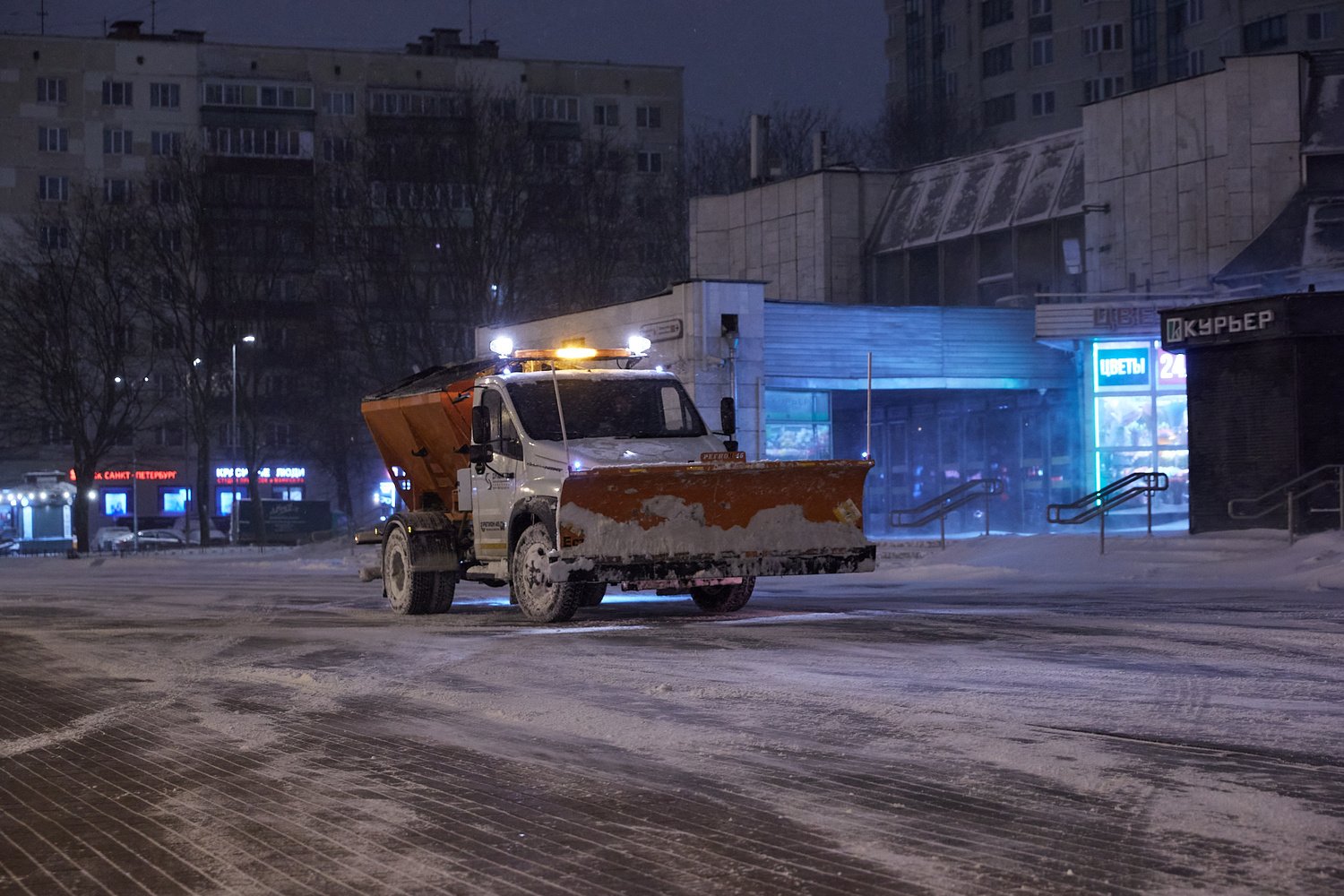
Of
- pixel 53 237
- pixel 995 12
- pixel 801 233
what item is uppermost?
pixel 995 12

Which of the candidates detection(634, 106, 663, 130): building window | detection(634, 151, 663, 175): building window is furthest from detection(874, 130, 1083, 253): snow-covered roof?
detection(634, 106, 663, 130): building window

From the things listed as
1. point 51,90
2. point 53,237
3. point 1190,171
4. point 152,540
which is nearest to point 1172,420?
point 1190,171

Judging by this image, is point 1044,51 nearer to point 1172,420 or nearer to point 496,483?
point 1172,420

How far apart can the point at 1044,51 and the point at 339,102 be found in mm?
40058

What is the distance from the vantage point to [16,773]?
8.37 m

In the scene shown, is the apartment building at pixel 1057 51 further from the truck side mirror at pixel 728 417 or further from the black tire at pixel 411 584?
the black tire at pixel 411 584

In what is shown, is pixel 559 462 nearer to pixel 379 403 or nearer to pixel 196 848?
pixel 379 403

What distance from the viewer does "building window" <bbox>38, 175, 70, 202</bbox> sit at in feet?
298

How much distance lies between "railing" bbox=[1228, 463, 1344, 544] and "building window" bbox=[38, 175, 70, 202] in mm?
77912

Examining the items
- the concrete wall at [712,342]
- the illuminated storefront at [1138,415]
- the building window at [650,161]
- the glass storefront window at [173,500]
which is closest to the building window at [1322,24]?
the building window at [650,161]

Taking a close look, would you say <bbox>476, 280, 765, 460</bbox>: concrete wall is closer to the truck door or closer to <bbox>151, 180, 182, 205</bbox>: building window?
the truck door

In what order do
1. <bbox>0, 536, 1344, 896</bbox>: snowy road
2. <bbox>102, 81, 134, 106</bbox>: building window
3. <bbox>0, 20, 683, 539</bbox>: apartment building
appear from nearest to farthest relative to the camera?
<bbox>0, 536, 1344, 896</bbox>: snowy road → <bbox>0, 20, 683, 539</bbox>: apartment building → <bbox>102, 81, 134, 106</bbox>: building window

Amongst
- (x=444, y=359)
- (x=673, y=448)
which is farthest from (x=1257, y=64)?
(x=444, y=359)

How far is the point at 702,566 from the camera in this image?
15.7 meters
